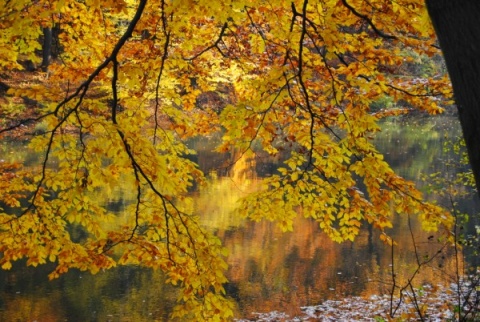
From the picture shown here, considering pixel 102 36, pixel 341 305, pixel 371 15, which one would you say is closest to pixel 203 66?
pixel 102 36

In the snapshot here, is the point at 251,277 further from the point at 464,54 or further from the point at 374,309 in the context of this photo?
the point at 464,54

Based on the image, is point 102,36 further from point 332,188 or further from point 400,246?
point 400,246

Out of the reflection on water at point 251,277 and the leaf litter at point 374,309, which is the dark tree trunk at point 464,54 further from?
the leaf litter at point 374,309

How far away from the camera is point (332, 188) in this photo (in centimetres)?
533

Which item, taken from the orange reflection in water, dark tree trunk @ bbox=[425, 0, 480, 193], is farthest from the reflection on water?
dark tree trunk @ bbox=[425, 0, 480, 193]

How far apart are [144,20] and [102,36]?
46.4 inches

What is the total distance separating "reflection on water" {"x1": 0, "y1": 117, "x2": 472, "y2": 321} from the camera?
9.28m

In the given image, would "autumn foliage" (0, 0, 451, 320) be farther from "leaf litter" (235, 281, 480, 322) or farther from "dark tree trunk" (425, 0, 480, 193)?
"leaf litter" (235, 281, 480, 322)

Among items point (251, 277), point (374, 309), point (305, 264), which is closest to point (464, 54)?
point (374, 309)

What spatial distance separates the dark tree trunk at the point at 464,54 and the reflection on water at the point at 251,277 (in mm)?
5106

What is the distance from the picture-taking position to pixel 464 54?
1.66 m

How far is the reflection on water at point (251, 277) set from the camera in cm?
928

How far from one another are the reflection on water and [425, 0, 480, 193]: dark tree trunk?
16.8ft

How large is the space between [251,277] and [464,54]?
31.6 feet
